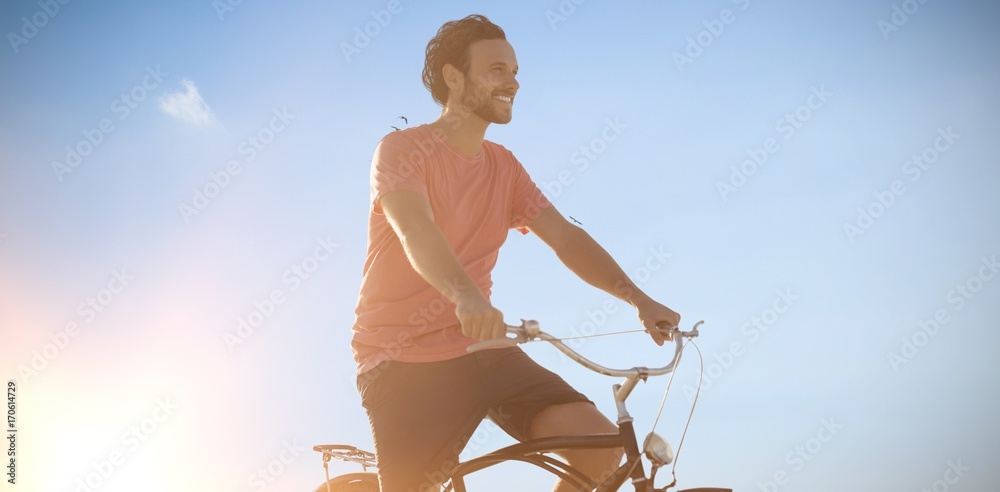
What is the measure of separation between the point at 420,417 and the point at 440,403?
0.25ft

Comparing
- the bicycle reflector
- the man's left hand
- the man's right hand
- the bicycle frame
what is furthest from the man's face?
the bicycle reflector

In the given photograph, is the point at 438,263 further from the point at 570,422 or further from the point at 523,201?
the point at 523,201

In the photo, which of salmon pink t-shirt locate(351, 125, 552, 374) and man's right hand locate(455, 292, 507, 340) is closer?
man's right hand locate(455, 292, 507, 340)

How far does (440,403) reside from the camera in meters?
2.71

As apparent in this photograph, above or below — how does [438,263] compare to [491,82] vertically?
below

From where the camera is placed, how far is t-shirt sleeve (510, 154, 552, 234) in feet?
10.7

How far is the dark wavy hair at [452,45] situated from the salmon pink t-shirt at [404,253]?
1.10ft

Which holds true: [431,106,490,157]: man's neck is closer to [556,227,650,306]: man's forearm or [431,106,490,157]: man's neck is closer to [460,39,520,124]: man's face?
[460,39,520,124]: man's face

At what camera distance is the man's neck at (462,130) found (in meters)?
3.07

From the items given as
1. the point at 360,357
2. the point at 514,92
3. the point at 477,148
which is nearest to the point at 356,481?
the point at 360,357

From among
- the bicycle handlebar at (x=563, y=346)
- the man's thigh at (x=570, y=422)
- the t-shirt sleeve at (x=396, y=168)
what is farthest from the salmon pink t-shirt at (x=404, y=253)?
the bicycle handlebar at (x=563, y=346)

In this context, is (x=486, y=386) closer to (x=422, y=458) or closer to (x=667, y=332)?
(x=422, y=458)

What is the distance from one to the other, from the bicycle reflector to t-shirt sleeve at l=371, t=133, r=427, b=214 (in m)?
1.03

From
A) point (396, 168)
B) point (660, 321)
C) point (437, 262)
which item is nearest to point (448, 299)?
point (437, 262)
